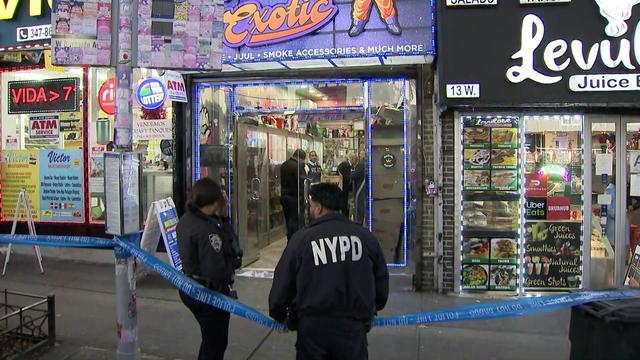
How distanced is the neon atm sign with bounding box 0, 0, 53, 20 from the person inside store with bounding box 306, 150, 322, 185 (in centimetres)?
441

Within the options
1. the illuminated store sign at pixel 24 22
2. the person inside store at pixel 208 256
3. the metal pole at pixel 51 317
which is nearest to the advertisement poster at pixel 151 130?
the illuminated store sign at pixel 24 22

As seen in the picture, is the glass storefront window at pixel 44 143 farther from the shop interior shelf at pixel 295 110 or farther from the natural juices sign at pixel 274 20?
the natural juices sign at pixel 274 20

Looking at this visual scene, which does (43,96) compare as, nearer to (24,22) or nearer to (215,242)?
(24,22)

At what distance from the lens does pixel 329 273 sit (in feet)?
10.4

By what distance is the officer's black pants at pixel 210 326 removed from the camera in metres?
4.01

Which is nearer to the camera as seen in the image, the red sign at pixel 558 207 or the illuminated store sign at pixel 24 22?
the red sign at pixel 558 207

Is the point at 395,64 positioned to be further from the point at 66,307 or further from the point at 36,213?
the point at 36,213

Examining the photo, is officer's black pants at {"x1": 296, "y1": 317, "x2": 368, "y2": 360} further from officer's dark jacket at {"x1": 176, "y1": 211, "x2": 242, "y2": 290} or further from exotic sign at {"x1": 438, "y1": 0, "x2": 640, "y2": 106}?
exotic sign at {"x1": 438, "y1": 0, "x2": 640, "y2": 106}

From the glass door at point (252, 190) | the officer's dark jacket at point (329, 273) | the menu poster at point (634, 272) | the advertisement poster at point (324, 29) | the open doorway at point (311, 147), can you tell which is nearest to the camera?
the officer's dark jacket at point (329, 273)

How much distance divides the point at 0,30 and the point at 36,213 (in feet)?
9.69

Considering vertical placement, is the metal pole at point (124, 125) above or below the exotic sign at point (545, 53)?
below

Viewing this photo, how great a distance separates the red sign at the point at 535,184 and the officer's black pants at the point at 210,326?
16.0 feet

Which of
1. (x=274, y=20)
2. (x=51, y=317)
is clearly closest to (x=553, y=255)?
(x=274, y=20)

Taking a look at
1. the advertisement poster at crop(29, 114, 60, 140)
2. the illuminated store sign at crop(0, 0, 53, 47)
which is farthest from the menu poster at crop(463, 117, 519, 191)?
the advertisement poster at crop(29, 114, 60, 140)
